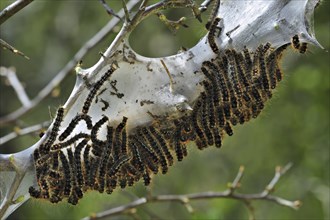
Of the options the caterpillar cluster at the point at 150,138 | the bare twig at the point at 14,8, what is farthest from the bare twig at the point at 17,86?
the bare twig at the point at 14,8

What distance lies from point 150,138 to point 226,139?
514 cm

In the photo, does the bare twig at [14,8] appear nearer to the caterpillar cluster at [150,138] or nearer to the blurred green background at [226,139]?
the caterpillar cluster at [150,138]

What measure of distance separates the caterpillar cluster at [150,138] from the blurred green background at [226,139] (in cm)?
185

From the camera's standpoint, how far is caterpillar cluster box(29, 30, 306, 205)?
412 centimetres

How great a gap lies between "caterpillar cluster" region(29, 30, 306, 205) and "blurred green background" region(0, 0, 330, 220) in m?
1.85

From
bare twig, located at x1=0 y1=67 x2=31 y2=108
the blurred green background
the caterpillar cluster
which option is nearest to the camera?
the caterpillar cluster

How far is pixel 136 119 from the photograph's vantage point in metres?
4.45

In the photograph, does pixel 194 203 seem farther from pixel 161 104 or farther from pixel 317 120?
pixel 161 104

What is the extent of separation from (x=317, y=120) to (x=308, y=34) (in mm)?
3723

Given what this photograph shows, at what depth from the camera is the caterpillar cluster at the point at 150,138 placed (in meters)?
4.12

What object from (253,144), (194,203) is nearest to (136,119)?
(253,144)

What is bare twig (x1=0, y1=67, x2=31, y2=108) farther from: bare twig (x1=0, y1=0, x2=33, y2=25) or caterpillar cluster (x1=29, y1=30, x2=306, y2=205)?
bare twig (x1=0, y1=0, x2=33, y2=25)

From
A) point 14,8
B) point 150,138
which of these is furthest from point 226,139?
point 14,8

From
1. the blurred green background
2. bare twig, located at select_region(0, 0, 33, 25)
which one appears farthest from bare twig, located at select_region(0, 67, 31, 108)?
bare twig, located at select_region(0, 0, 33, 25)
